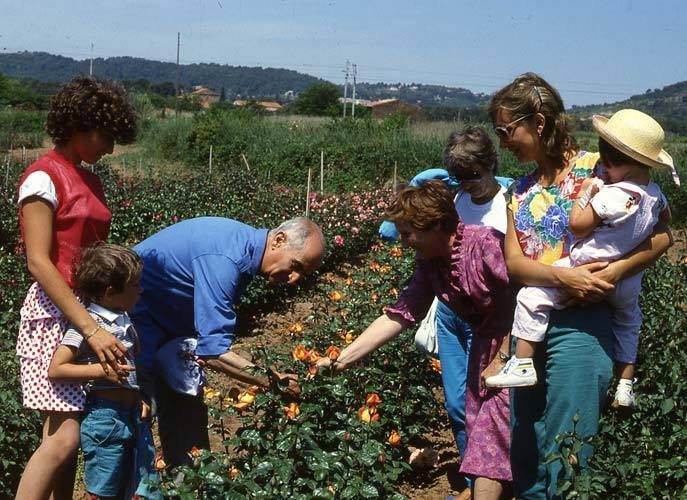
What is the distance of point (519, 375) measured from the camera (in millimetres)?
2457

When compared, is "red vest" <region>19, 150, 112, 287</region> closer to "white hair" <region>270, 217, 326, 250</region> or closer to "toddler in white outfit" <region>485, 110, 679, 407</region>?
"white hair" <region>270, 217, 326, 250</region>

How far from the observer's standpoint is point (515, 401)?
2609 mm

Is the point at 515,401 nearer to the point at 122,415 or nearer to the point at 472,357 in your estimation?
the point at 472,357

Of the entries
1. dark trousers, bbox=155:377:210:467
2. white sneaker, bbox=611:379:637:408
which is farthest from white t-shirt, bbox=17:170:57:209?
white sneaker, bbox=611:379:637:408

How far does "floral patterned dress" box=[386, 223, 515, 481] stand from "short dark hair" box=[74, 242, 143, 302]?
0.94 meters

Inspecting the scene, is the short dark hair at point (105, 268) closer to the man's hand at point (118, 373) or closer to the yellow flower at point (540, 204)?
the man's hand at point (118, 373)

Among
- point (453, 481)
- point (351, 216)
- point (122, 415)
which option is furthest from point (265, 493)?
point (351, 216)

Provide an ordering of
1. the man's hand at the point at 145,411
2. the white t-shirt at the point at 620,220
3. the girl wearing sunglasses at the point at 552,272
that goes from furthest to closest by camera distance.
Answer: the man's hand at the point at 145,411, the girl wearing sunglasses at the point at 552,272, the white t-shirt at the point at 620,220

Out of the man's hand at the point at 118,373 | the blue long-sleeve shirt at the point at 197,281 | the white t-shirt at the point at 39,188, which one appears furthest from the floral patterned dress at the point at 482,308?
the white t-shirt at the point at 39,188

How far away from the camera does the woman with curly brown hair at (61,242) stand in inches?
103

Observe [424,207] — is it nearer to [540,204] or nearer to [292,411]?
[540,204]

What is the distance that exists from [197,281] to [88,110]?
0.62 meters

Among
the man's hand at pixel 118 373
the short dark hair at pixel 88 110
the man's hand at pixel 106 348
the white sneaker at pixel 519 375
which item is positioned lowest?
the man's hand at pixel 118 373

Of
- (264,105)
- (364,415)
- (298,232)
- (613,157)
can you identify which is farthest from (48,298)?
(264,105)
